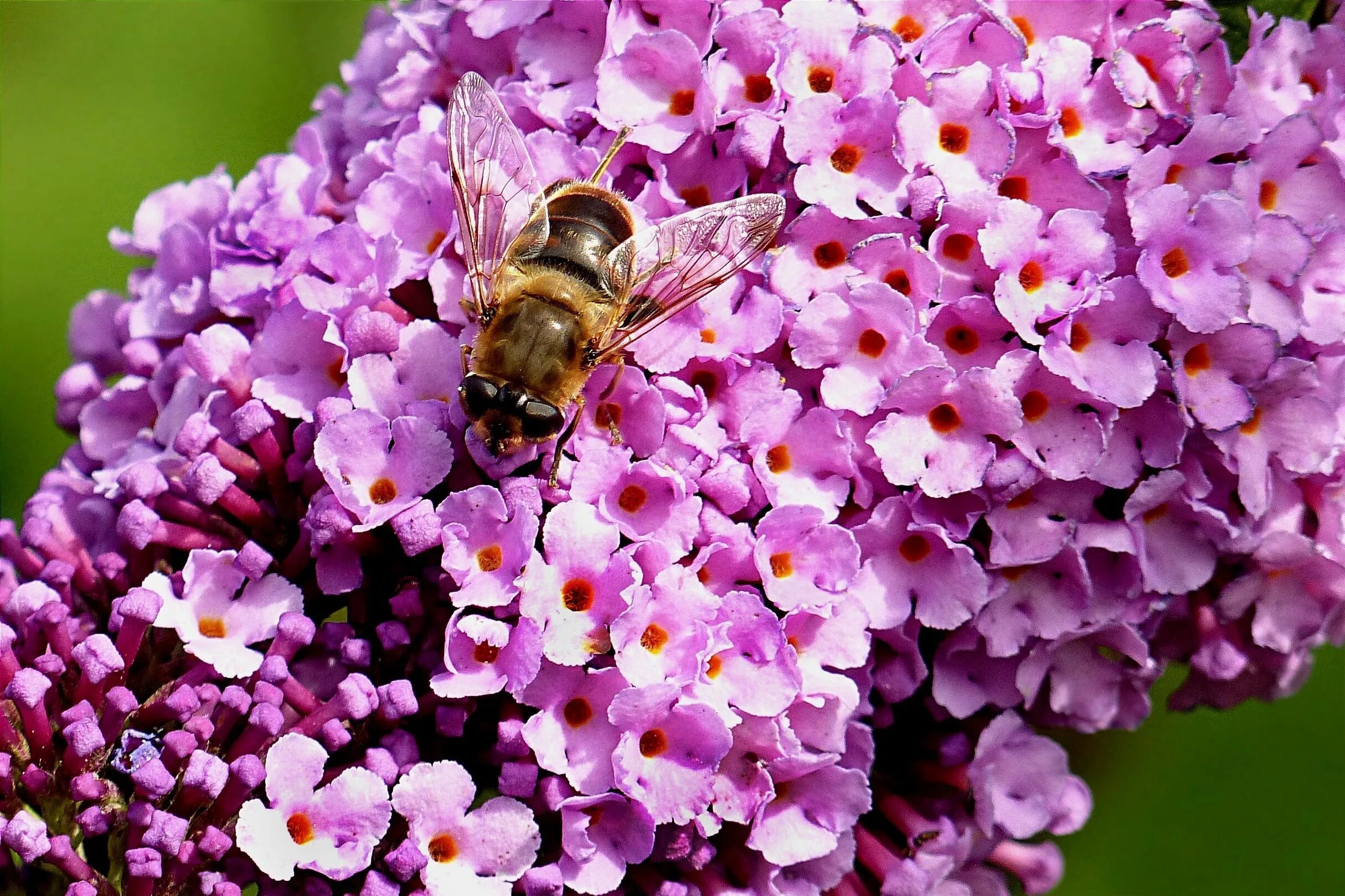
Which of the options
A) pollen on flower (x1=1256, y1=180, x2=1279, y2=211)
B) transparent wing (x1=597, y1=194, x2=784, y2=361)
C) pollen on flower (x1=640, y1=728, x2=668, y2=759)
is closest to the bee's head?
transparent wing (x1=597, y1=194, x2=784, y2=361)

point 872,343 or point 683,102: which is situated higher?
point 683,102

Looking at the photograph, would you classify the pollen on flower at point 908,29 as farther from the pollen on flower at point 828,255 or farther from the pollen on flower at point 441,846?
the pollen on flower at point 441,846

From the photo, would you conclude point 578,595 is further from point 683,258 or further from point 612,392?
point 683,258

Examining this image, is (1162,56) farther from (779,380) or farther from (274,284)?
(274,284)

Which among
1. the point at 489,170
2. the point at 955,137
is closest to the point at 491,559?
the point at 489,170

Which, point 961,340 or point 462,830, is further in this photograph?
point 961,340

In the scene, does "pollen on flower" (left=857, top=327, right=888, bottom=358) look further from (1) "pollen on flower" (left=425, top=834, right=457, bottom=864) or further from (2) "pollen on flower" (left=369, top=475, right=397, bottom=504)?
(1) "pollen on flower" (left=425, top=834, right=457, bottom=864)

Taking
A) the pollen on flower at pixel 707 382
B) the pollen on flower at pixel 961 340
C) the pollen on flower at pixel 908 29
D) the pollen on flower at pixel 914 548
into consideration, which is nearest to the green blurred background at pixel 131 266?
the pollen on flower at pixel 914 548

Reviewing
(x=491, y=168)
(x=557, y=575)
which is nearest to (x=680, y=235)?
(x=491, y=168)
